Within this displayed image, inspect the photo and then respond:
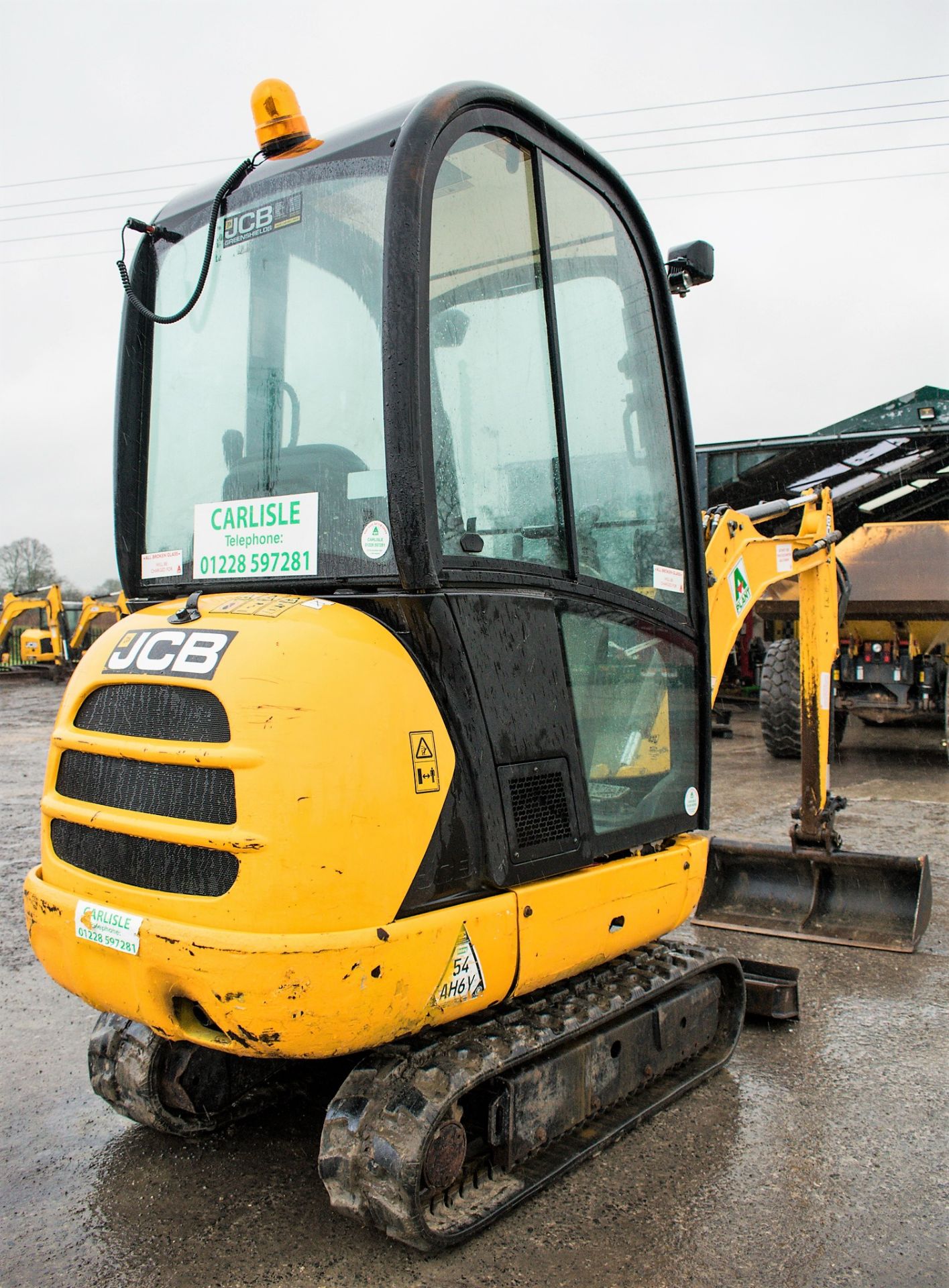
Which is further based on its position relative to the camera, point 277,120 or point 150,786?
point 277,120

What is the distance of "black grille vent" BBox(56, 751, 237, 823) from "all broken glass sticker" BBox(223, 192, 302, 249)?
1406mm

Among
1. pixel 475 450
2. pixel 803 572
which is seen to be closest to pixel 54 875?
pixel 475 450

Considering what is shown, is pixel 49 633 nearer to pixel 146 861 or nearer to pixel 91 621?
pixel 91 621

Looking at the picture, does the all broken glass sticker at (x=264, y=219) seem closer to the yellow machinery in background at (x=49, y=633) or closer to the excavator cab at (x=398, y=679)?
the excavator cab at (x=398, y=679)

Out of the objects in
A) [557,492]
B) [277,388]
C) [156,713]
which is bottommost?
[156,713]

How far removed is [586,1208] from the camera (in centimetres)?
271

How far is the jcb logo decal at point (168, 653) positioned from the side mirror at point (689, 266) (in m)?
1.91

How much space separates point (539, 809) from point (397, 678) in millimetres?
551

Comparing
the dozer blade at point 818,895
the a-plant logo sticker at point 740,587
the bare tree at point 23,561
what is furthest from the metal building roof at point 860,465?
the bare tree at point 23,561

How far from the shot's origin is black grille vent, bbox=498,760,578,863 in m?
2.61

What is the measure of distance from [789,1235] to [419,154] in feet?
A: 8.72

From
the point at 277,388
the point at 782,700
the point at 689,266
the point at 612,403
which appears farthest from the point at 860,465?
the point at 277,388

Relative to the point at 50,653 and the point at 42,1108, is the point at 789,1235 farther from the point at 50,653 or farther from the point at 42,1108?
the point at 50,653

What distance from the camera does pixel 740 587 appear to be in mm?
4293
